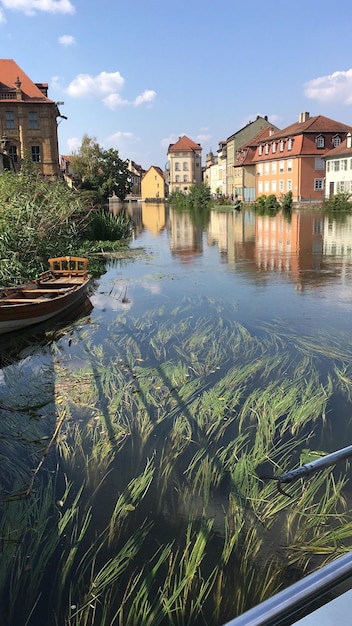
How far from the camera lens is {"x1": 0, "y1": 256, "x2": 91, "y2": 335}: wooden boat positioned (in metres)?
9.96

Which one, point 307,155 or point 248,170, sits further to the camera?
point 248,170

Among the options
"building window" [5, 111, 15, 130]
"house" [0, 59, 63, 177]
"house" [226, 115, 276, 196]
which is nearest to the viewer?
"house" [0, 59, 63, 177]

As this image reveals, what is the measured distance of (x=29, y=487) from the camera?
16.1 feet

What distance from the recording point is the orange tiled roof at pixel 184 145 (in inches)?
4562

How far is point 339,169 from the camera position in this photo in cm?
5256

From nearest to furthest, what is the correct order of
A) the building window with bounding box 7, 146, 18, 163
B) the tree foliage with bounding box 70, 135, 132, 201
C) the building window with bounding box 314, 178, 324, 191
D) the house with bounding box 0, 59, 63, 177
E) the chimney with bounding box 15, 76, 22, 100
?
the chimney with bounding box 15, 76, 22, 100
the house with bounding box 0, 59, 63, 177
the building window with bounding box 7, 146, 18, 163
the building window with bounding box 314, 178, 324, 191
the tree foliage with bounding box 70, 135, 132, 201

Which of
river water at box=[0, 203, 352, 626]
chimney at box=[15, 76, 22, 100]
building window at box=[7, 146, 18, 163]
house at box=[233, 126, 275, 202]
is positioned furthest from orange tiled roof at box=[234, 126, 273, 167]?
river water at box=[0, 203, 352, 626]

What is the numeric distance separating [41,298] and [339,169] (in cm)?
4833

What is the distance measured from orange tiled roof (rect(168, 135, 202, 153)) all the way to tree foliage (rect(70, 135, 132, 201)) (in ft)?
160

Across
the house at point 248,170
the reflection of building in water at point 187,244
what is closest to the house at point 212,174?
the house at point 248,170

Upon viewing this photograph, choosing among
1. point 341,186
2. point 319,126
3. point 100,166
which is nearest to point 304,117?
point 319,126

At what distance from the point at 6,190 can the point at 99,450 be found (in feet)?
37.4

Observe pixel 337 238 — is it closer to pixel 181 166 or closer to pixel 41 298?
pixel 41 298

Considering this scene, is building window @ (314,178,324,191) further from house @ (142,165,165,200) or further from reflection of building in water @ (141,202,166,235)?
house @ (142,165,165,200)
